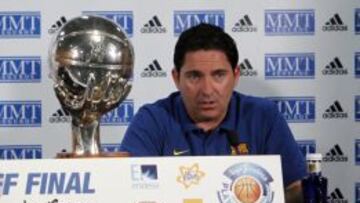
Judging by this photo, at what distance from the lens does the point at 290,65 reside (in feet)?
6.12

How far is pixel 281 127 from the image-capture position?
4.82 feet

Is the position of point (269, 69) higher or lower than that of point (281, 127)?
higher

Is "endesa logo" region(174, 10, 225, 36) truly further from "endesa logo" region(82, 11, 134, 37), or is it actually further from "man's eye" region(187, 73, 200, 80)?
"man's eye" region(187, 73, 200, 80)

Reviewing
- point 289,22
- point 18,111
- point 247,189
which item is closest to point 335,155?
point 289,22

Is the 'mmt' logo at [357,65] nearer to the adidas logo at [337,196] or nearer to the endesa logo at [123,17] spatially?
the adidas logo at [337,196]

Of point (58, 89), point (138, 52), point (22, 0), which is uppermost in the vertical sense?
point (22, 0)

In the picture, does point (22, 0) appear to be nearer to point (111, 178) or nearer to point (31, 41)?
point (31, 41)

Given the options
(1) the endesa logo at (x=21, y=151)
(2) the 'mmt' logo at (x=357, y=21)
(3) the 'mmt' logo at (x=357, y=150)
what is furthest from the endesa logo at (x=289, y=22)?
(1) the endesa logo at (x=21, y=151)

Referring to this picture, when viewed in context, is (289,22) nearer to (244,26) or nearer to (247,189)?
(244,26)

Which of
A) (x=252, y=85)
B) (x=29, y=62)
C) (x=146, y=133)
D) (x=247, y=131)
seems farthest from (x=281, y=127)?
(x=29, y=62)

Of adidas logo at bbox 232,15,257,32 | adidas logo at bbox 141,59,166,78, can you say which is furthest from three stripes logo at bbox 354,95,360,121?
adidas logo at bbox 141,59,166,78

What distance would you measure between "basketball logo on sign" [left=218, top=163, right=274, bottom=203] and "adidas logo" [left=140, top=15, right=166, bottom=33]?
3.16ft

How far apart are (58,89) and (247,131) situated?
1.85ft

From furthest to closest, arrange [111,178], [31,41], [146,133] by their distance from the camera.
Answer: [31,41] → [146,133] → [111,178]
